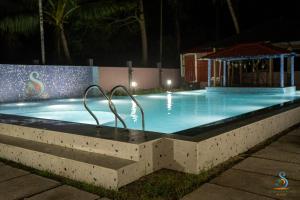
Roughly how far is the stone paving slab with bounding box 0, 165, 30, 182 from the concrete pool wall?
197 mm

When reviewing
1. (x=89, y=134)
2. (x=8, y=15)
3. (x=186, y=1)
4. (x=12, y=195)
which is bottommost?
(x=12, y=195)

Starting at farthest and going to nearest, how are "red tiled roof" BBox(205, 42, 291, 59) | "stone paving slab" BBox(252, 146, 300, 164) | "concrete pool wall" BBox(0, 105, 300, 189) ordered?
"red tiled roof" BBox(205, 42, 291, 59)
"stone paving slab" BBox(252, 146, 300, 164)
"concrete pool wall" BBox(0, 105, 300, 189)

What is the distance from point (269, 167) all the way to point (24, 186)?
270cm

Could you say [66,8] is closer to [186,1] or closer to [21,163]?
[186,1]

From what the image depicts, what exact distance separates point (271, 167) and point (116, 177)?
1.80m

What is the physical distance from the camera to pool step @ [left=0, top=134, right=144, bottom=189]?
3.03 metres

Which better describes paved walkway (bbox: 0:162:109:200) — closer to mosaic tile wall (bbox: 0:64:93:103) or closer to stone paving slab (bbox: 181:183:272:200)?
stone paving slab (bbox: 181:183:272:200)

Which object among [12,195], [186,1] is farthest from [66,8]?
[12,195]

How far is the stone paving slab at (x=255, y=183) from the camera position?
108 inches

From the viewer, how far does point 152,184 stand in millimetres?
3072

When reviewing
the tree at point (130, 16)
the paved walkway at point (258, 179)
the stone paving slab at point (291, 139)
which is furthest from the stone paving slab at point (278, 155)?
the tree at point (130, 16)

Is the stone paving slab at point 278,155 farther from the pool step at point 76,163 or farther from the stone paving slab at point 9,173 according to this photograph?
the stone paving slab at point 9,173

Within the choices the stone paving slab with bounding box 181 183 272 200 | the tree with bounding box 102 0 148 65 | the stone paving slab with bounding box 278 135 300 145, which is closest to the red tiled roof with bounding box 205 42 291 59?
the tree with bounding box 102 0 148 65

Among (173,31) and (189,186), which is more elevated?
(173,31)
